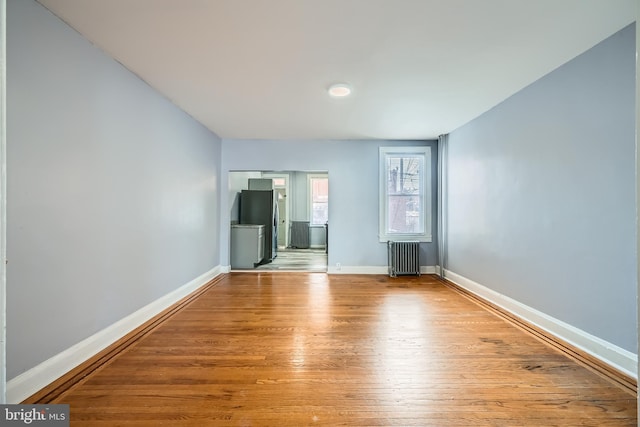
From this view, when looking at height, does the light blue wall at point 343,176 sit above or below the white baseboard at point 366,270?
above

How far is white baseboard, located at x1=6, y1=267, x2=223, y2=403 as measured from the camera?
1660mm

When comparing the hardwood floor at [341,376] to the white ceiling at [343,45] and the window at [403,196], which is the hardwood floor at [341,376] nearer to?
the window at [403,196]

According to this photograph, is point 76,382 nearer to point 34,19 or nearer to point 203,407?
point 203,407

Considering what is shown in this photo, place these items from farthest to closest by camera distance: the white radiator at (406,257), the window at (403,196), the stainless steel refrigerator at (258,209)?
the stainless steel refrigerator at (258,209), the window at (403,196), the white radiator at (406,257)

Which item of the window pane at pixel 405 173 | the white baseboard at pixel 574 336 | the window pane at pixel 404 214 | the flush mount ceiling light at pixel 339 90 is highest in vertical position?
the flush mount ceiling light at pixel 339 90

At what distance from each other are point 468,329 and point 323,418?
1.87 metres

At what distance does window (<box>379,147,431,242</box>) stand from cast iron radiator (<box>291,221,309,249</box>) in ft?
13.8

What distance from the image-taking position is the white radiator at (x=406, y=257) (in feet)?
16.7

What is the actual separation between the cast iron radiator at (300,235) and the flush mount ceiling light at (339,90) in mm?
6265

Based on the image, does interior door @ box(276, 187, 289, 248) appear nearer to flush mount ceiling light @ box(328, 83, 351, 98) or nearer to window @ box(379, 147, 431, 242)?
window @ box(379, 147, 431, 242)

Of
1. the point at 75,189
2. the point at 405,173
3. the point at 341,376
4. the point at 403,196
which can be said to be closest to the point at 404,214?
the point at 403,196

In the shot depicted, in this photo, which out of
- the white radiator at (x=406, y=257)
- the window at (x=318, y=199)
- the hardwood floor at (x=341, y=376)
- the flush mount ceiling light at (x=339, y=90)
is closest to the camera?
the hardwood floor at (x=341, y=376)

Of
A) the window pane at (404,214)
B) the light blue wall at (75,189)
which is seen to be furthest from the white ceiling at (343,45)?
the window pane at (404,214)

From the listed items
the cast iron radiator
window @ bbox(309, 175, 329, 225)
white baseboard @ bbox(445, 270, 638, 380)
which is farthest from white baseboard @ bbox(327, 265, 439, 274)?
window @ bbox(309, 175, 329, 225)
